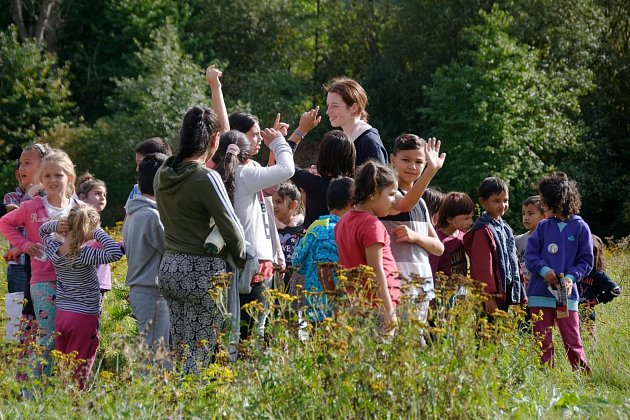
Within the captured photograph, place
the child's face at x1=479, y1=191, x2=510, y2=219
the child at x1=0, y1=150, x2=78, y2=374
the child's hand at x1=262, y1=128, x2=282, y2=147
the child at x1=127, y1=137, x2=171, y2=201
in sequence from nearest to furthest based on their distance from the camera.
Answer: the child's hand at x1=262, y1=128, x2=282, y2=147
the child at x1=0, y1=150, x2=78, y2=374
the child at x1=127, y1=137, x2=171, y2=201
the child's face at x1=479, y1=191, x2=510, y2=219

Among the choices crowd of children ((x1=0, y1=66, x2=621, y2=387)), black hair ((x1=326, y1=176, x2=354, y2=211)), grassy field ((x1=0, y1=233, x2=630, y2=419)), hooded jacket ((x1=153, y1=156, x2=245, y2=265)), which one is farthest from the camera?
black hair ((x1=326, y1=176, x2=354, y2=211))

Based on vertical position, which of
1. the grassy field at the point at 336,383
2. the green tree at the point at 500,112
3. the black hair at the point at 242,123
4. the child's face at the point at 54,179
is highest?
the green tree at the point at 500,112

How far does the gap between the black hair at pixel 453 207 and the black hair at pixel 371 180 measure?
6.58 ft

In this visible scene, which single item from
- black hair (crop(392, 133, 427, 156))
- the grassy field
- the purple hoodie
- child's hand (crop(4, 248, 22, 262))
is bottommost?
the grassy field

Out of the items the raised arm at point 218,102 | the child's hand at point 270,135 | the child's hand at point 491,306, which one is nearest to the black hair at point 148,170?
the raised arm at point 218,102

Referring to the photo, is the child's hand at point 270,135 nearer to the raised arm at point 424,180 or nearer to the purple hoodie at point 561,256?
the raised arm at point 424,180

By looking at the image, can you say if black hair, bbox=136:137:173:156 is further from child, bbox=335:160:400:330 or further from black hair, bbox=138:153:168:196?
child, bbox=335:160:400:330

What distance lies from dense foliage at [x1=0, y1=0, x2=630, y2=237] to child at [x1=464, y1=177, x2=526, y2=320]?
2489 centimetres

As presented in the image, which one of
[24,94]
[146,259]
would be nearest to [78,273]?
[146,259]

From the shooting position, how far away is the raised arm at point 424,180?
609cm

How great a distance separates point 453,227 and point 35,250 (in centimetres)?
322

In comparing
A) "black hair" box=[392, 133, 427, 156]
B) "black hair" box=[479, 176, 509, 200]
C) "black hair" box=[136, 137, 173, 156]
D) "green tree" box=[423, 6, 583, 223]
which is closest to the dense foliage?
"green tree" box=[423, 6, 583, 223]

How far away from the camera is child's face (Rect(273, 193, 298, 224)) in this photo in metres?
8.47

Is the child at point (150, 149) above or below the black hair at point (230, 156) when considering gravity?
Answer: above
